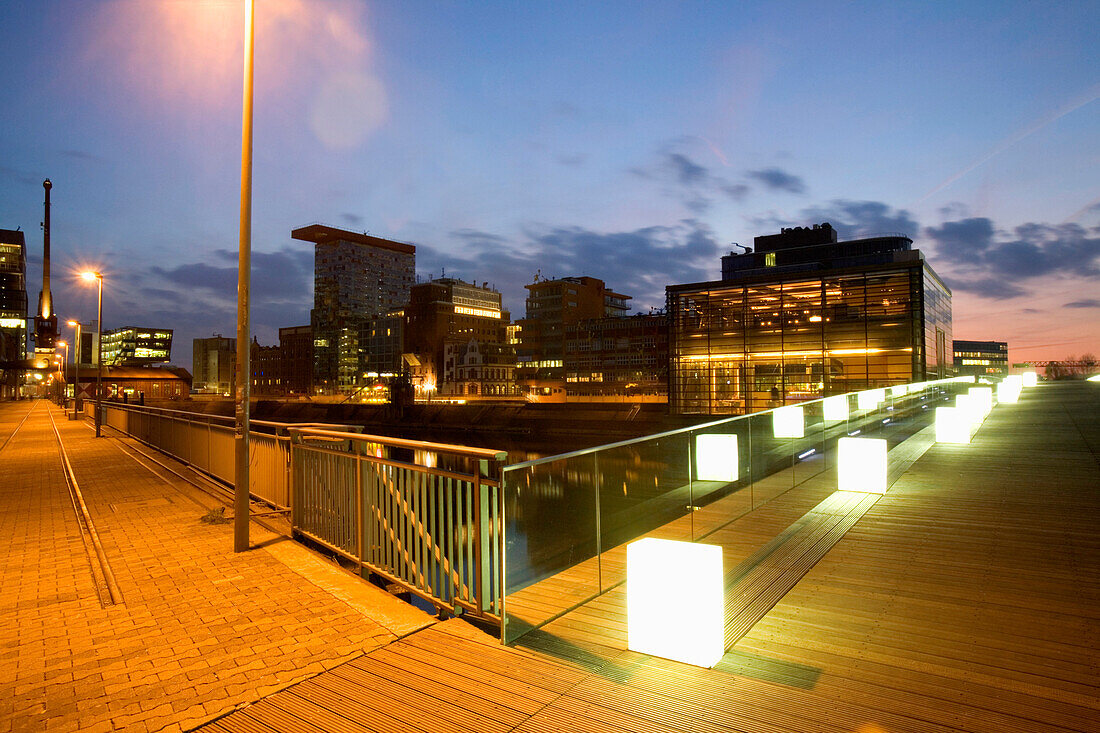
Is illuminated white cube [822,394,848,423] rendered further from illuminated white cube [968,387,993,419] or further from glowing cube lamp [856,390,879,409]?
illuminated white cube [968,387,993,419]

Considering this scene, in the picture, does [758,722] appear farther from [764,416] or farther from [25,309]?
[25,309]

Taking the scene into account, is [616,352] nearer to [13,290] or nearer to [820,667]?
[820,667]

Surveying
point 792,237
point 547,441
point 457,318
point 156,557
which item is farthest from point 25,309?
point 156,557

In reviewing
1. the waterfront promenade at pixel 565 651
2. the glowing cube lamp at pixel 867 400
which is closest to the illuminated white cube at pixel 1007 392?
the glowing cube lamp at pixel 867 400

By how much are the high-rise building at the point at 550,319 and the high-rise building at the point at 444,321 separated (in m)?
7.23

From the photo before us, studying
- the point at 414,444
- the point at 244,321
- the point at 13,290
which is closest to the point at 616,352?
the point at 244,321

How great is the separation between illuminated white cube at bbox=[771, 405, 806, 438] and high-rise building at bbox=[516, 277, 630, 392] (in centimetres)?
10869

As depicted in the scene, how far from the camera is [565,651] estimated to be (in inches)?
166

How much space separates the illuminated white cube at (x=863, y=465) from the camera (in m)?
9.45

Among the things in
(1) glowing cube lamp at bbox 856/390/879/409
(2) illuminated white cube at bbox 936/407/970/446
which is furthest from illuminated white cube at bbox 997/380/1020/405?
(1) glowing cube lamp at bbox 856/390/879/409

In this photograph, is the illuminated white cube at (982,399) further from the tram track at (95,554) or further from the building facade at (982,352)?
the building facade at (982,352)

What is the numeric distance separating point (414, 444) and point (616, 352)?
335ft

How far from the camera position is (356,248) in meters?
198

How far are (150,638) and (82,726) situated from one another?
50.7 inches
